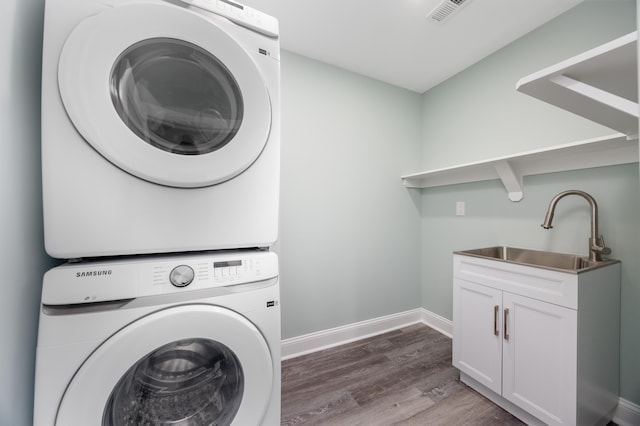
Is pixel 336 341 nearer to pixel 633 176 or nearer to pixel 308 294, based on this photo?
pixel 308 294

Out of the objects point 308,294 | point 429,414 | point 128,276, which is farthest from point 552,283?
point 128,276

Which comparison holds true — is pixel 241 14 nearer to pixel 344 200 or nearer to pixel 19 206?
pixel 19 206

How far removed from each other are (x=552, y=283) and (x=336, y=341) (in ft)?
4.79

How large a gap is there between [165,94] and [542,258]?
215 centimetres

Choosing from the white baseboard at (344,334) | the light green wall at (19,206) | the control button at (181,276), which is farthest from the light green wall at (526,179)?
the light green wall at (19,206)

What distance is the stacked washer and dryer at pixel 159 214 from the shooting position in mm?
625

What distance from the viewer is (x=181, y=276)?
71cm

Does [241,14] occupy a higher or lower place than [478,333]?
higher

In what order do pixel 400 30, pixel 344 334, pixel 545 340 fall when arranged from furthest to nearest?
1. pixel 344 334
2. pixel 400 30
3. pixel 545 340

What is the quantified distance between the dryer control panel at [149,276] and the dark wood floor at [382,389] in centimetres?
100

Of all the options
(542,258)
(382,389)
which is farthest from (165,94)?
(542,258)

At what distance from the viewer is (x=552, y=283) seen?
44.1 inches

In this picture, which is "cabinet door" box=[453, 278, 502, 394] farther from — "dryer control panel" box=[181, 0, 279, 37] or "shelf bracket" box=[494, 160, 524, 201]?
"dryer control panel" box=[181, 0, 279, 37]

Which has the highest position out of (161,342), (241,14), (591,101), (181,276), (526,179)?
(241,14)
